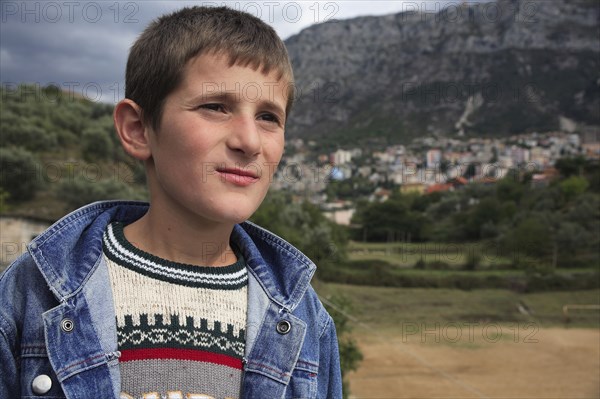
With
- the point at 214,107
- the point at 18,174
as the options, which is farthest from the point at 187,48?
the point at 18,174

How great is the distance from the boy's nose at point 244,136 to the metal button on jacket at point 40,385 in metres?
0.61

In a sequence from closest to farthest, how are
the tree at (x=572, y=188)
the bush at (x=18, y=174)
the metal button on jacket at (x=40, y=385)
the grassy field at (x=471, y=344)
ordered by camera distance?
the metal button on jacket at (x=40, y=385) → the grassy field at (x=471, y=344) → the bush at (x=18, y=174) → the tree at (x=572, y=188)

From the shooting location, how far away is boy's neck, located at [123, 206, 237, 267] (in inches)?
54.6

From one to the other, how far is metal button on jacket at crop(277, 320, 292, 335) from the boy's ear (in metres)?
0.51

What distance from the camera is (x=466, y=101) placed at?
109375 millimetres

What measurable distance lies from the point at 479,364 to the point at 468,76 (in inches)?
3935

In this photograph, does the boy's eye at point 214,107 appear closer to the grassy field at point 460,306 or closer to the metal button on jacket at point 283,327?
the metal button on jacket at point 283,327

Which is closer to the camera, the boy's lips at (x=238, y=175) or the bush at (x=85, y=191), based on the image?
the boy's lips at (x=238, y=175)

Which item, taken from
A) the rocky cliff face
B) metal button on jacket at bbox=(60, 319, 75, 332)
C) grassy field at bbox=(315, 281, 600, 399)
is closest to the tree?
grassy field at bbox=(315, 281, 600, 399)

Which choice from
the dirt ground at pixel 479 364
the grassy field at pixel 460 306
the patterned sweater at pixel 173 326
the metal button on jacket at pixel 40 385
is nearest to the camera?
the metal button on jacket at pixel 40 385

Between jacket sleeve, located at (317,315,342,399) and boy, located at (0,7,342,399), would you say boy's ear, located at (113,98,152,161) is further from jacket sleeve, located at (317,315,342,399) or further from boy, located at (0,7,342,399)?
jacket sleeve, located at (317,315,342,399)

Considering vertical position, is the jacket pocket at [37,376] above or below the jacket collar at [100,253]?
below

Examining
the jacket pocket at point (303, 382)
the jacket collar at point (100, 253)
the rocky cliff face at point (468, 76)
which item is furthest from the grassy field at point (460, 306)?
the rocky cliff face at point (468, 76)

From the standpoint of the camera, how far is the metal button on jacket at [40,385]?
3.80ft
